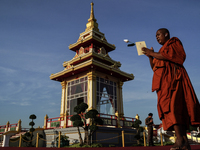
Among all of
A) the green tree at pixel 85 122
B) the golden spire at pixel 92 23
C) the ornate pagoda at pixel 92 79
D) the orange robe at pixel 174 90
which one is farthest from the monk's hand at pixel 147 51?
the golden spire at pixel 92 23

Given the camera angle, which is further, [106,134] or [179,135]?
[106,134]

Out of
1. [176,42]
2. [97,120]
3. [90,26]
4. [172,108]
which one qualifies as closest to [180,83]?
[172,108]

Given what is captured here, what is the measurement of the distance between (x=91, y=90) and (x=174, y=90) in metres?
13.2

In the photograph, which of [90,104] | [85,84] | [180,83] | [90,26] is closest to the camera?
[180,83]

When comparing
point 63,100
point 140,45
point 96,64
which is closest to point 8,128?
point 63,100

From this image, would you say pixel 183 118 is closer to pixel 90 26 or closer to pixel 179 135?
pixel 179 135

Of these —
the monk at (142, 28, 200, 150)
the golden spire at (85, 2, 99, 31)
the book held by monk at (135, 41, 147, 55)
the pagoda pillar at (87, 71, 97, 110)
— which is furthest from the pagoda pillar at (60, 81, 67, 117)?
the monk at (142, 28, 200, 150)

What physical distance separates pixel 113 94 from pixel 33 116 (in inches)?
309

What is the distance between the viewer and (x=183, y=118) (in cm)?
275

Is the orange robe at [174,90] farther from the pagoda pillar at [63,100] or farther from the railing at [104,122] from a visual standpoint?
the pagoda pillar at [63,100]

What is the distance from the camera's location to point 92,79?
52.8ft

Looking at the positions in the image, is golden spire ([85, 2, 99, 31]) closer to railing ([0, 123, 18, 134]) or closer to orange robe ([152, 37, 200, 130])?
railing ([0, 123, 18, 134])

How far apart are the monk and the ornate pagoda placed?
1251cm

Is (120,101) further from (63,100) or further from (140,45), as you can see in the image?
(140,45)
